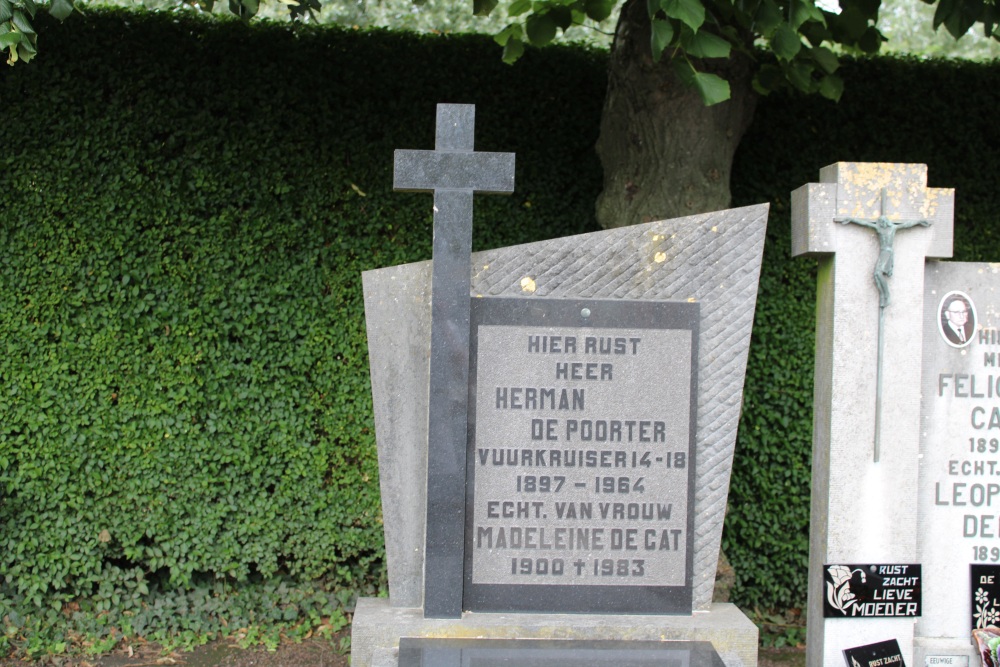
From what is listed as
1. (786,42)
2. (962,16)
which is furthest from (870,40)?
(786,42)

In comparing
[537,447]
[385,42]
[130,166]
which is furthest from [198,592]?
[385,42]

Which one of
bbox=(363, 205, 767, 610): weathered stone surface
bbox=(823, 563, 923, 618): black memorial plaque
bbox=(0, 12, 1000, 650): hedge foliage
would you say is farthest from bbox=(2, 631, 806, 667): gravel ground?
bbox=(363, 205, 767, 610): weathered stone surface

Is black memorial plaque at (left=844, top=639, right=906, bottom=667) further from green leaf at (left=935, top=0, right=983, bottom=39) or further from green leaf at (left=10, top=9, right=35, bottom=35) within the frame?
green leaf at (left=10, top=9, right=35, bottom=35)

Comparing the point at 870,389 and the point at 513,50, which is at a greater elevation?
the point at 513,50

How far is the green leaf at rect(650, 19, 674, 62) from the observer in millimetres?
3709

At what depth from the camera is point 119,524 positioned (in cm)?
490

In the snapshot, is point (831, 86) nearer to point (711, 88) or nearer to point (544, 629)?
point (711, 88)

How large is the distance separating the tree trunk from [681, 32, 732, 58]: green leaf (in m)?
0.74

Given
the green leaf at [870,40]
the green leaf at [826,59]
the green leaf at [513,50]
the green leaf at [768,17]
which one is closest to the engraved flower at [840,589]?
the green leaf at [768,17]

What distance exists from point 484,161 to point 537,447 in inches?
39.5

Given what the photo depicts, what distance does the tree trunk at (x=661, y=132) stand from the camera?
462 centimetres

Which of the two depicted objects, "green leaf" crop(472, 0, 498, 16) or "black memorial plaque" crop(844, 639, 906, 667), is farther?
"green leaf" crop(472, 0, 498, 16)

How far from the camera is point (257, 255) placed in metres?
4.91

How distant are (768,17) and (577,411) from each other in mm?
1849
